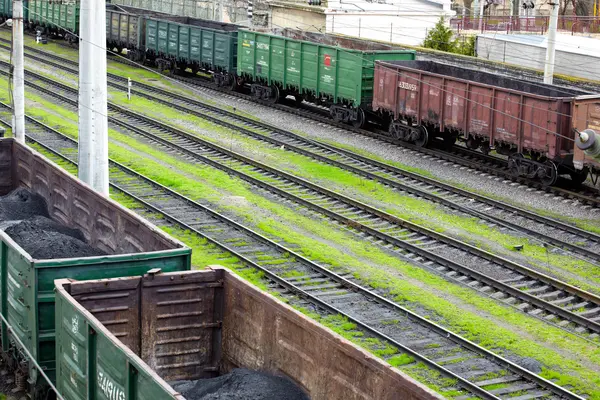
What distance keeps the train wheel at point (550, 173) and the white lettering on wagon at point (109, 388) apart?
16121mm

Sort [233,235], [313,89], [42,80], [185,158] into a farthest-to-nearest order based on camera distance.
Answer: [42,80], [313,89], [185,158], [233,235]

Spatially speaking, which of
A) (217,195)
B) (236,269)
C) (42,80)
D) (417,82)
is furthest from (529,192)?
(42,80)

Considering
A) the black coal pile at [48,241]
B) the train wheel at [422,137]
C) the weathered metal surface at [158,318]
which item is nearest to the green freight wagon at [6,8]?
the train wheel at [422,137]

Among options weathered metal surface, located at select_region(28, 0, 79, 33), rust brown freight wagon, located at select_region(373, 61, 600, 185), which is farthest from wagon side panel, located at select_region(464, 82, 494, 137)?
weathered metal surface, located at select_region(28, 0, 79, 33)

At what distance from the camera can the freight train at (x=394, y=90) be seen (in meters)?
22.7

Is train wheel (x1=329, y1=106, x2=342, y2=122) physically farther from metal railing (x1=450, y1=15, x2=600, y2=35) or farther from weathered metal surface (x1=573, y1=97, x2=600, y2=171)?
metal railing (x1=450, y1=15, x2=600, y2=35)

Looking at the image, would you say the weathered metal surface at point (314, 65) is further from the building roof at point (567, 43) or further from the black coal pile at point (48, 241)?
the black coal pile at point (48, 241)

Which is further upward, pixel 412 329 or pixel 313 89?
pixel 313 89

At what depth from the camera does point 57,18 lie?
51344mm

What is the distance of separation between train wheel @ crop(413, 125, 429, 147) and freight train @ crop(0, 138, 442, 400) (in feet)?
51.4

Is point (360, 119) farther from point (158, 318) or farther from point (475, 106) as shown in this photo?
point (158, 318)

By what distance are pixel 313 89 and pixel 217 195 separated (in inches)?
411

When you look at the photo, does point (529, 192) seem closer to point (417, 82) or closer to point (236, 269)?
point (417, 82)

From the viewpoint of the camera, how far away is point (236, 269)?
16.6 metres
